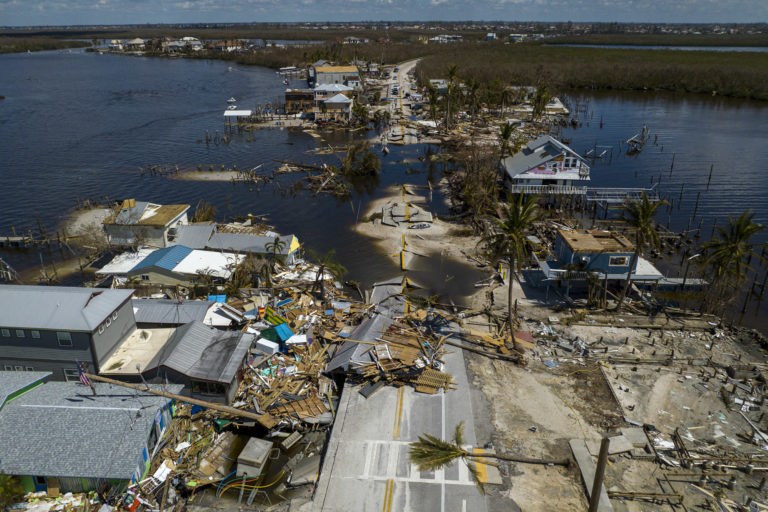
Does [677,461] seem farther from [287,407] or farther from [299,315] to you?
[299,315]

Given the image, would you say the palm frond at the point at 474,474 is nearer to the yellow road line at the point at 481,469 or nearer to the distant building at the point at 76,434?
the yellow road line at the point at 481,469

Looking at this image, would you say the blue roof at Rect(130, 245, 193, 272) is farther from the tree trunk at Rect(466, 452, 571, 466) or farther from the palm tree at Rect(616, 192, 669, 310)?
the palm tree at Rect(616, 192, 669, 310)

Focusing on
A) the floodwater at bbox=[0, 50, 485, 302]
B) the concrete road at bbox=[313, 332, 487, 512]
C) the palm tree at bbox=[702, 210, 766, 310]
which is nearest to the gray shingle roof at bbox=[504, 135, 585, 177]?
the floodwater at bbox=[0, 50, 485, 302]

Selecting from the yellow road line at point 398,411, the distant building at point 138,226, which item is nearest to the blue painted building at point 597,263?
the yellow road line at point 398,411

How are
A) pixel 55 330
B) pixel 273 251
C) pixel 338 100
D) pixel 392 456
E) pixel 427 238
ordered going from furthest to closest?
pixel 338 100 < pixel 427 238 < pixel 273 251 < pixel 55 330 < pixel 392 456

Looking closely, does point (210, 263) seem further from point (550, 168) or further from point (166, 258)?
point (550, 168)

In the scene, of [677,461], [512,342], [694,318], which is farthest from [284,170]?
[677,461]

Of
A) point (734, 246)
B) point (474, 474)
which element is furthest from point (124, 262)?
point (734, 246)
